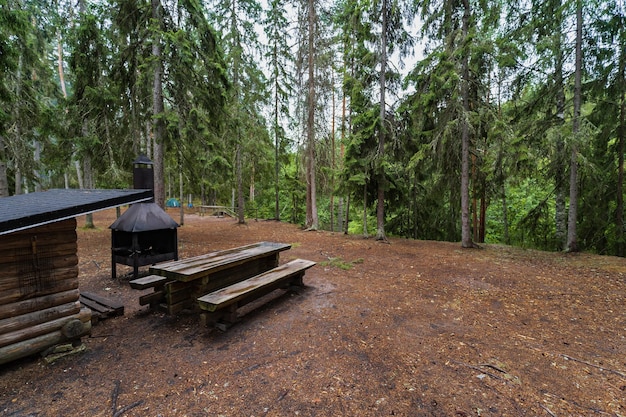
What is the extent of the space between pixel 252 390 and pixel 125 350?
6.20ft

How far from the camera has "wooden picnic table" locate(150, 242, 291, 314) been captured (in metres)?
3.78

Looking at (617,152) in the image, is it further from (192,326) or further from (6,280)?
(6,280)

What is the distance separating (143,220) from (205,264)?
2.60m

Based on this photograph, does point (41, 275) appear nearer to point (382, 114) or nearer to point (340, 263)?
point (340, 263)

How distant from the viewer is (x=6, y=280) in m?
2.79

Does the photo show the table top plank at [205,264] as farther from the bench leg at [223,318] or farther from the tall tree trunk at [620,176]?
the tall tree trunk at [620,176]

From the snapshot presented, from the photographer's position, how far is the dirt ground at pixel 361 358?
2.46 m

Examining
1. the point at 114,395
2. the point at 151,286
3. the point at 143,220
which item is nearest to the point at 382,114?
the point at 143,220

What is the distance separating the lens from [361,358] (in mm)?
3160

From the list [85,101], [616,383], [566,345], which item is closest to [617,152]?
[566,345]

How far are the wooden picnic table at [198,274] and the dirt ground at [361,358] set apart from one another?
0.36m

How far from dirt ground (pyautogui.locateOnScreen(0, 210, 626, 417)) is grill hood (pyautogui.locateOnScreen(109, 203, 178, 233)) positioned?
1281 mm

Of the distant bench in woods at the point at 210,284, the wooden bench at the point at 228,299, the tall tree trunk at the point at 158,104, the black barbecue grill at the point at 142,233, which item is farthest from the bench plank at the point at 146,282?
the tall tree trunk at the point at 158,104

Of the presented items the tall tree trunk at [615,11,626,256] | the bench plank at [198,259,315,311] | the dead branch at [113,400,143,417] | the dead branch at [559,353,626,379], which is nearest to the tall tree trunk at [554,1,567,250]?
the tall tree trunk at [615,11,626,256]
